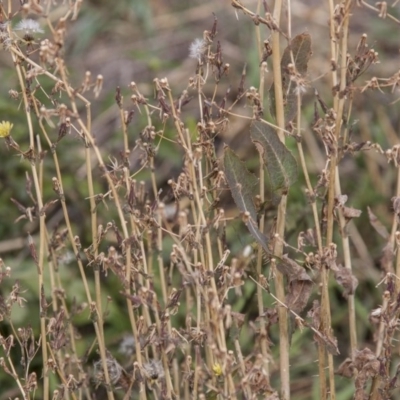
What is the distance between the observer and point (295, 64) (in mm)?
1106

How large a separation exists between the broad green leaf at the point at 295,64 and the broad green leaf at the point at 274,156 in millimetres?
57

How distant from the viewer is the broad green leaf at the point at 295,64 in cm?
110

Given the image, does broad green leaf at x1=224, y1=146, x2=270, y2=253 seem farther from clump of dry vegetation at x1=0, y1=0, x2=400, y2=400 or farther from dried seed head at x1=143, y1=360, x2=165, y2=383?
dried seed head at x1=143, y1=360, x2=165, y2=383

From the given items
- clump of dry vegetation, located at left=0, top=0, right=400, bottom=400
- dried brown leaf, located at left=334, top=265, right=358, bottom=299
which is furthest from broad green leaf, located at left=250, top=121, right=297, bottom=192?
dried brown leaf, located at left=334, top=265, right=358, bottom=299

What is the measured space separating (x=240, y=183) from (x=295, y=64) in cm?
18

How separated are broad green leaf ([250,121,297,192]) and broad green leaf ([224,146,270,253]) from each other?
3 cm

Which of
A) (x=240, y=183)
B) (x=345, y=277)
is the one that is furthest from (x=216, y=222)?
(x=345, y=277)

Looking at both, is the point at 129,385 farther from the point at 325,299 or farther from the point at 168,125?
the point at 168,125

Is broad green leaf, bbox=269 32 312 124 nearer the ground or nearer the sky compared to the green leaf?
nearer the sky

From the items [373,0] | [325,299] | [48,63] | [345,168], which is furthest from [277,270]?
[373,0]

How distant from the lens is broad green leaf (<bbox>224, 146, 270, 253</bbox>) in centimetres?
111

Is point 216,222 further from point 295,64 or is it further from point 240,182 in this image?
point 295,64

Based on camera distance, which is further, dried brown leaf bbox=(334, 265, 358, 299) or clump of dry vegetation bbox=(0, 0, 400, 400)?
dried brown leaf bbox=(334, 265, 358, 299)

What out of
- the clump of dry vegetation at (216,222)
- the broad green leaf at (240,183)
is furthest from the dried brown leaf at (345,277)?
the broad green leaf at (240,183)
